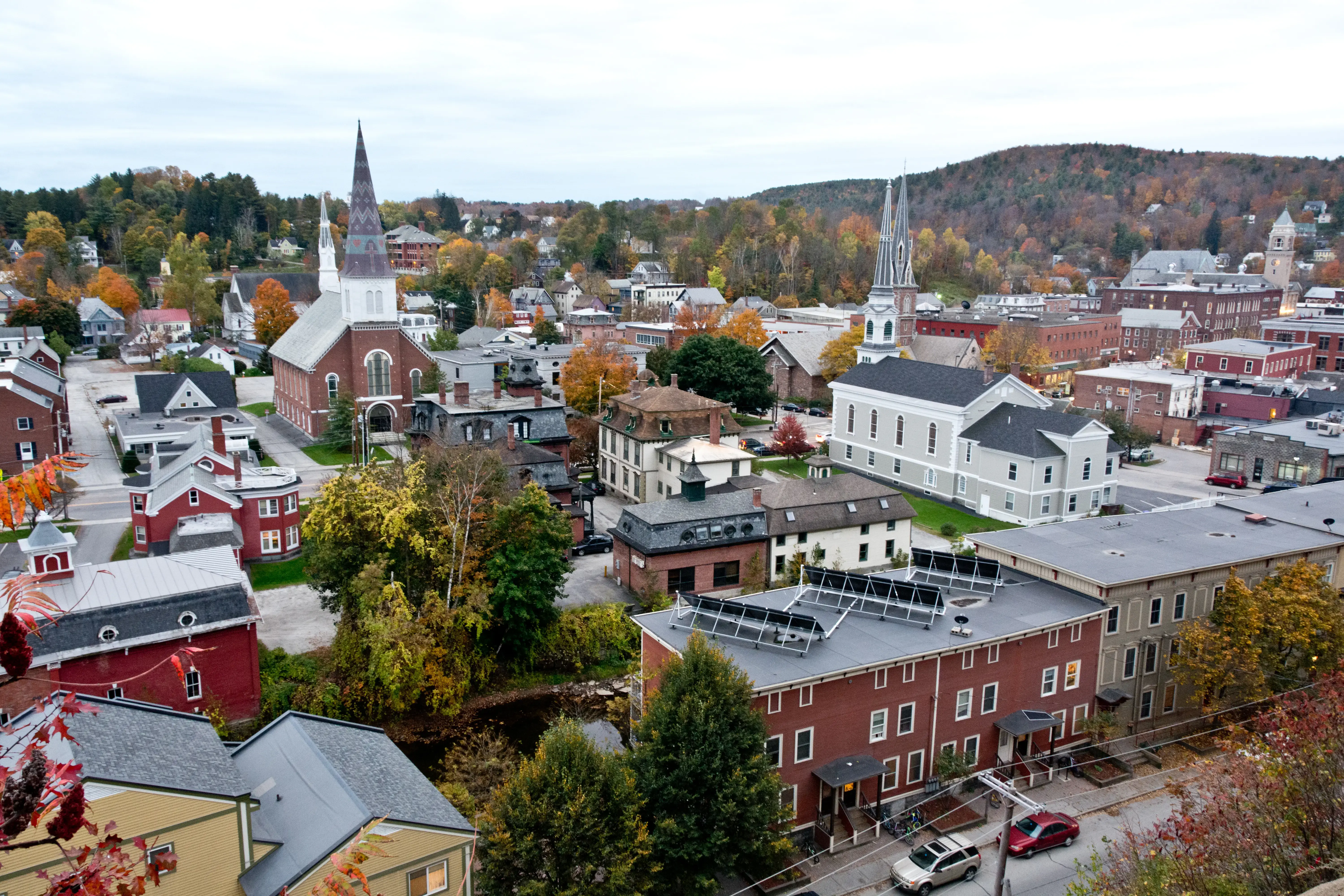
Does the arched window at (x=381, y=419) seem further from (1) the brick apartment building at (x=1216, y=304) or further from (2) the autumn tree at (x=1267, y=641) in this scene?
(1) the brick apartment building at (x=1216, y=304)

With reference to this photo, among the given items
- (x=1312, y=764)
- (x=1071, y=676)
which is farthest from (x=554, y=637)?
(x=1312, y=764)

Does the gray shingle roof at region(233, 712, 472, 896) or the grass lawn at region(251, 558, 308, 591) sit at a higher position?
the gray shingle roof at region(233, 712, 472, 896)

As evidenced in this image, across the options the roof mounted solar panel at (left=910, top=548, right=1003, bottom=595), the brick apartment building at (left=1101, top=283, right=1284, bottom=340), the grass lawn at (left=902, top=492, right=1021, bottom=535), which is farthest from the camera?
the brick apartment building at (left=1101, top=283, right=1284, bottom=340)

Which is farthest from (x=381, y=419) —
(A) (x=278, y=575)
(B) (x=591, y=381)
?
(A) (x=278, y=575)

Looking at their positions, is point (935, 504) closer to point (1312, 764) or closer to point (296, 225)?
point (1312, 764)

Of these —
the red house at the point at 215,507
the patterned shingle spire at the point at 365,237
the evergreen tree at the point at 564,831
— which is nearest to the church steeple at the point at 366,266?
the patterned shingle spire at the point at 365,237

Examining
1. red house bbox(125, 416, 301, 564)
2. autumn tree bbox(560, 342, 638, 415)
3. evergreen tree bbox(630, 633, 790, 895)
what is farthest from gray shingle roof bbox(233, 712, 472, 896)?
autumn tree bbox(560, 342, 638, 415)

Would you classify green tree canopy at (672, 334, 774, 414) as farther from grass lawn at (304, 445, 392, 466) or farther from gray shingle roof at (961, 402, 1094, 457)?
grass lawn at (304, 445, 392, 466)
